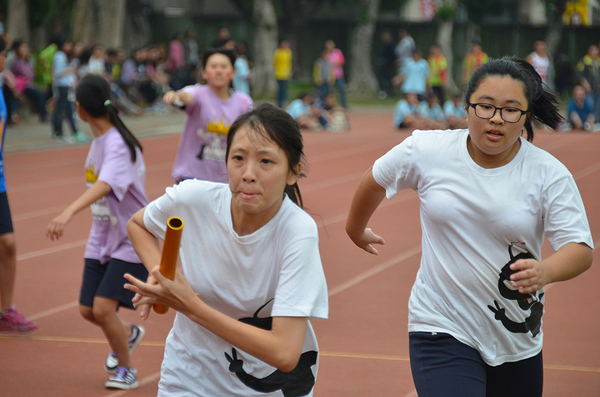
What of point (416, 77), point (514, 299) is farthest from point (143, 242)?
point (416, 77)

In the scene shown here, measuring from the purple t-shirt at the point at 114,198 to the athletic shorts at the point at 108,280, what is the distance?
3 cm

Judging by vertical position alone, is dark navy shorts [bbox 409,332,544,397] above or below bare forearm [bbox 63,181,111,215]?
below

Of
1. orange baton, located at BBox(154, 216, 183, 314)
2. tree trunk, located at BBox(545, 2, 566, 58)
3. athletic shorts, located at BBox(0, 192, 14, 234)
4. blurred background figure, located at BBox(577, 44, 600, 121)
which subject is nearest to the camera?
orange baton, located at BBox(154, 216, 183, 314)

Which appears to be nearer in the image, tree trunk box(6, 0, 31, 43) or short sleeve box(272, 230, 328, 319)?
short sleeve box(272, 230, 328, 319)

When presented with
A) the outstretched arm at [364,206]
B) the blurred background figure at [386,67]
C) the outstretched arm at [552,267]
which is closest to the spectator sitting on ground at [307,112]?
the blurred background figure at [386,67]

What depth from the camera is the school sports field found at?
13.3 ft

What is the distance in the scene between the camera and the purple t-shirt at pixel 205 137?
5340 millimetres

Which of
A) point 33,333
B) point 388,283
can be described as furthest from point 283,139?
point 388,283

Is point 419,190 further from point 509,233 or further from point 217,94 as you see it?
point 217,94

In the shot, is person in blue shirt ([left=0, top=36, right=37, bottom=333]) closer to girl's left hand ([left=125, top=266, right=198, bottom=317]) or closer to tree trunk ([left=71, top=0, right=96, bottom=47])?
girl's left hand ([left=125, top=266, right=198, bottom=317])

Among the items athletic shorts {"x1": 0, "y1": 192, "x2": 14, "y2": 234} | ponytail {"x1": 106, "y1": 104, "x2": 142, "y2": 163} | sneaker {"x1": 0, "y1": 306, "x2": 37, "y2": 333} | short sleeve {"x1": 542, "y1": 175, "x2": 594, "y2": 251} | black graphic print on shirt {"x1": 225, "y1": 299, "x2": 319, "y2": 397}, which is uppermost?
short sleeve {"x1": 542, "y1": 175, "x2": 594, "y2": 251}

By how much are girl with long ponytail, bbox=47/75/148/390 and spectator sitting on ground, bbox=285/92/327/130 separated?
12.5 metres

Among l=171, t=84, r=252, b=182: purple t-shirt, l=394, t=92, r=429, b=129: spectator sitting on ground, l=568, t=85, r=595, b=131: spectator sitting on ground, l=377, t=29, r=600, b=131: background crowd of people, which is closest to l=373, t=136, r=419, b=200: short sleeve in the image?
l=171, t=84, r=252, b=182: purple t-shirt

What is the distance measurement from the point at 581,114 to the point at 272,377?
1594 centimetres
